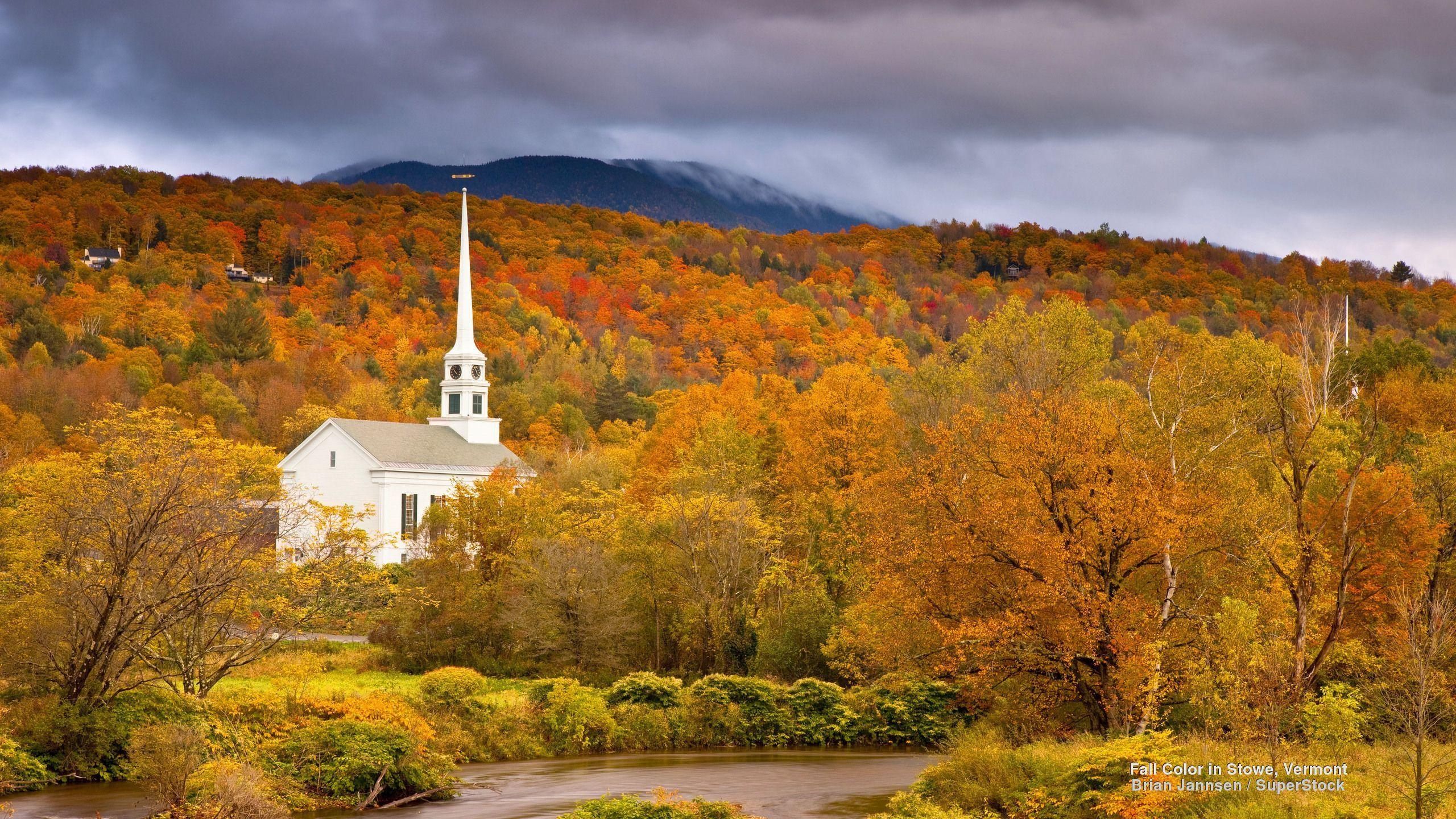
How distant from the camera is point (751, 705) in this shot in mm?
43500

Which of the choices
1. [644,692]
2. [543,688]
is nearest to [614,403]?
[644,692]

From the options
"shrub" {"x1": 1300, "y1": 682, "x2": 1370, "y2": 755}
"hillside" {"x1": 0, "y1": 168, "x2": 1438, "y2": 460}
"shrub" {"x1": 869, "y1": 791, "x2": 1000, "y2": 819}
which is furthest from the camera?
"hillside" {"x1": 0, "y1": 168, "x2": 1438, "y2": 460}

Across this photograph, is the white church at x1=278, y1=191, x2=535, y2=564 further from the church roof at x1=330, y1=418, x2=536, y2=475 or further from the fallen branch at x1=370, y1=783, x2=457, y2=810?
the fallen branch at x1=370, y1=783, x2=457, y2=810

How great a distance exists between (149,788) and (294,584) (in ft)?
32.7

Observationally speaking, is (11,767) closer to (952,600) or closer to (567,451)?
(952,600)

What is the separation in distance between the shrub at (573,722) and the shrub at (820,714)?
5.70 meters

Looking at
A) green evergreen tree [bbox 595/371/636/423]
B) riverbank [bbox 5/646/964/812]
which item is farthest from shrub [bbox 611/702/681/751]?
green evergreen tree [bbox 595/371/636/423]

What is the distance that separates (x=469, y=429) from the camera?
Answer: 91.6 meters

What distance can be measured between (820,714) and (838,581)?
7.47 meters

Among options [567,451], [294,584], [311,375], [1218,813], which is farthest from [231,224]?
[1218,813]

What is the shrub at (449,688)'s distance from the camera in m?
39.9

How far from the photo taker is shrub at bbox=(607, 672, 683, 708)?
43.2 m

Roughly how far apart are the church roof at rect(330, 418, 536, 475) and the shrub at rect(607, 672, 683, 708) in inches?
1454

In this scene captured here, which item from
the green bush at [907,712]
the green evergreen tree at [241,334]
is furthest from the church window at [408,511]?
the green bush at [907,712]
